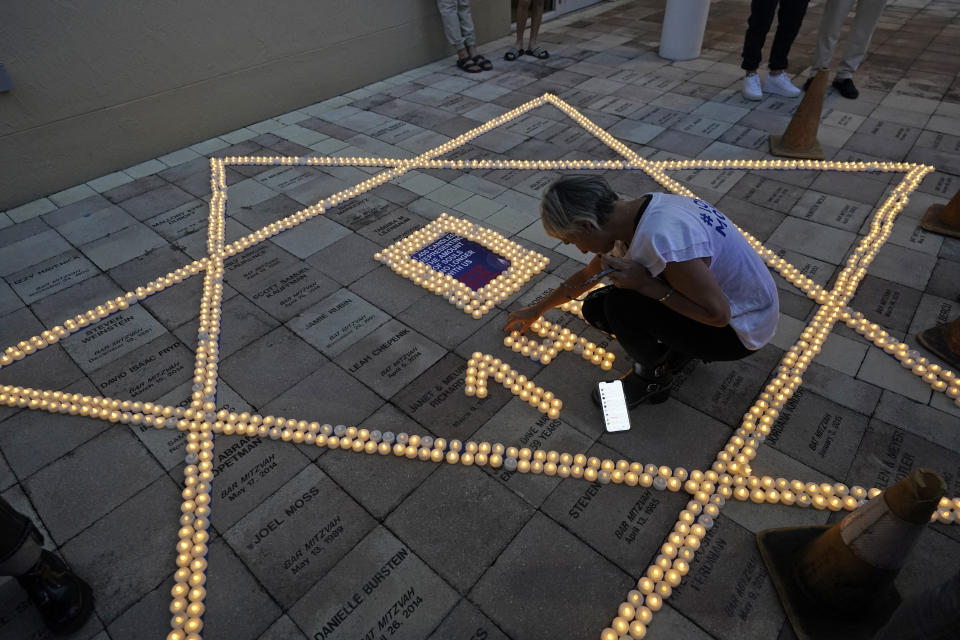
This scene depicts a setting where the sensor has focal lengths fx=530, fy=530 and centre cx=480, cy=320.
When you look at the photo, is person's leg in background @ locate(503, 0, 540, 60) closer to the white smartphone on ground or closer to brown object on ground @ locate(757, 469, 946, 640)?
the white smartphone on ground

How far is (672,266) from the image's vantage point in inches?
108

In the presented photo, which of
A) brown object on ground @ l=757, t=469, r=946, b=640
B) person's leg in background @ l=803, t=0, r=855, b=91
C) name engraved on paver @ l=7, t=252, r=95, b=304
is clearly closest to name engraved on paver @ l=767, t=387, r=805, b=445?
brown object on ground @ l=757, t=469, r=946, b=640

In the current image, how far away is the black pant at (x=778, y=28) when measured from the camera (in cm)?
783

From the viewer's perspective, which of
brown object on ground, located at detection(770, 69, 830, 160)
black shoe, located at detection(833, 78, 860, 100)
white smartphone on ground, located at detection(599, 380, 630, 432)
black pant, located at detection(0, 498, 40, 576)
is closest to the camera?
black pant, located at detection(0, 498, 40, 576)

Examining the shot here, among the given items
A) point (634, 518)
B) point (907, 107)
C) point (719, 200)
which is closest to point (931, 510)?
point (634, 518)

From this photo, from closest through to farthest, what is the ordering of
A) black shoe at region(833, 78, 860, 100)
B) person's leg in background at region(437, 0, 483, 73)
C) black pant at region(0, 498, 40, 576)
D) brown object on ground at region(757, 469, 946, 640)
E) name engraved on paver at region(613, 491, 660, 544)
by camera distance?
brown object on ground at region(757, 469, 946, 640) < black pant at region(0, 498, 40, 576) < name engraved on paver at region(613, 491, 660, 544) < black shoe at region(833, 78, 860, 100) < person's leg in background at region(437, 0, 483, 73)

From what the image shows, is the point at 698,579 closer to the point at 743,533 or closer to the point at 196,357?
the point at 743,533

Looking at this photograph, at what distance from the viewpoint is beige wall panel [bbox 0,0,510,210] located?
6195mm

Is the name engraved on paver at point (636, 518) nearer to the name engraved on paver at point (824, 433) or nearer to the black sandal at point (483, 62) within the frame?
the name engraved on paver at point (824, 433)

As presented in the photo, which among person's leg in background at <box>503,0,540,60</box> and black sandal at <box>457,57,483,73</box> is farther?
person's leg in background at <box>503,0,540,60</box>

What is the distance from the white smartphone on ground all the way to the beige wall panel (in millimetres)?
7107

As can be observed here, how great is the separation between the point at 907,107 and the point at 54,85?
1143 centimetres

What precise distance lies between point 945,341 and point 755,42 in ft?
19.9

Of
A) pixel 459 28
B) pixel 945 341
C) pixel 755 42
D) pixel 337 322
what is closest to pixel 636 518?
pixel 337 322
